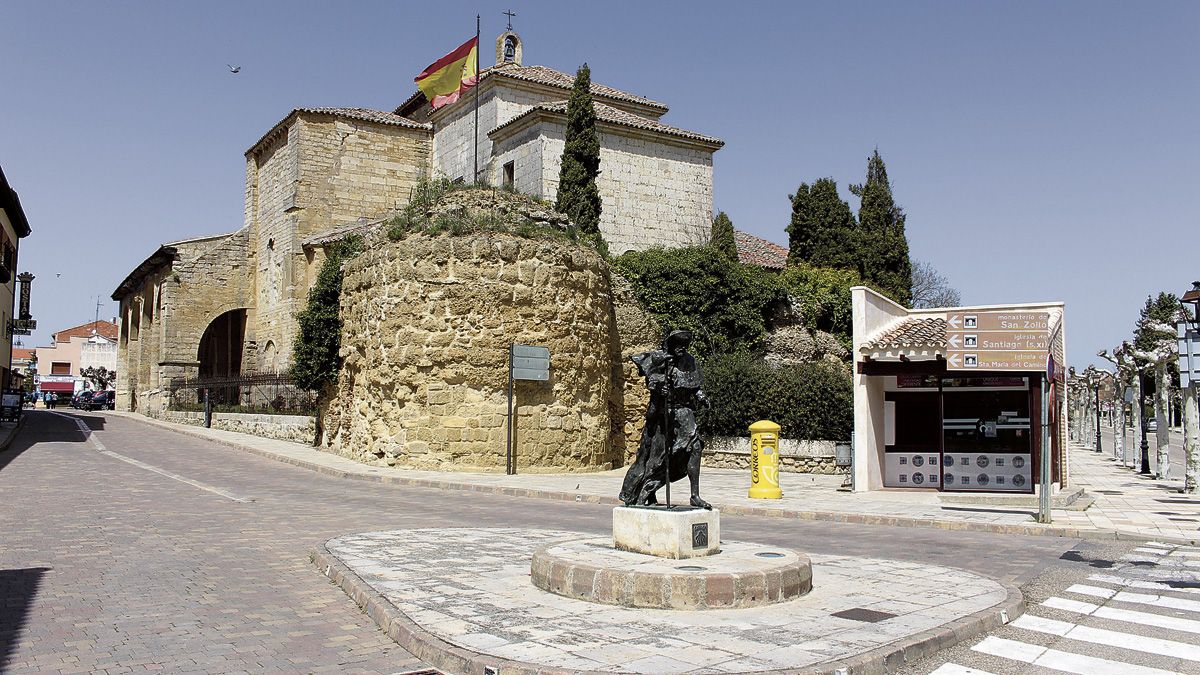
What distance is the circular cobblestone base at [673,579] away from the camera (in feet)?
22.2

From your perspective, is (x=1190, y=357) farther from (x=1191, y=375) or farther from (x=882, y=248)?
(x=882, y=248)

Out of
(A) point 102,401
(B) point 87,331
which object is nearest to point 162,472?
(A) point 102,401

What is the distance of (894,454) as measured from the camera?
17938 mm

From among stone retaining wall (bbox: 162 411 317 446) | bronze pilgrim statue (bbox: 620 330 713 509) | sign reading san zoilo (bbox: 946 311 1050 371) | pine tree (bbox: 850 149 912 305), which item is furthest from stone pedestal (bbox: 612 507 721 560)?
pine tree (bbox: 850 149 912 305)

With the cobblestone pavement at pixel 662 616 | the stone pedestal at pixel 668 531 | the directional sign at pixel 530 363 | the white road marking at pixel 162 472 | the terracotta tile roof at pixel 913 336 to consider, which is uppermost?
the terracotta tile roof at pixel 913 336

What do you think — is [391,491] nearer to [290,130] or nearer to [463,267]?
[463,267]

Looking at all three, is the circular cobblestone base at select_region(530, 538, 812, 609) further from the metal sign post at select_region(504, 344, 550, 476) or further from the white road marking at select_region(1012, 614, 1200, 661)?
the metal sign post at select_region(504, 344, 550, 476)

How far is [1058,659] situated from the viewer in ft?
18.9

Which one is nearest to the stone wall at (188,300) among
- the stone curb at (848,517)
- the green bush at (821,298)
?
the stone curb at (848,517)

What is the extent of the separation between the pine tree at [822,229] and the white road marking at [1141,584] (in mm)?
27757

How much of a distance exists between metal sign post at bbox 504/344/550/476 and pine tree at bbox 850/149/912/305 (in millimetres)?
19366

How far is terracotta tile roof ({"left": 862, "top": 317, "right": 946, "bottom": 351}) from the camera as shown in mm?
17000

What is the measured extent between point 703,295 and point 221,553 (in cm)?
2008

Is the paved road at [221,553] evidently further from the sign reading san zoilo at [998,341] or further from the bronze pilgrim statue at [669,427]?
the sign reading san zoilo at [998,341]
